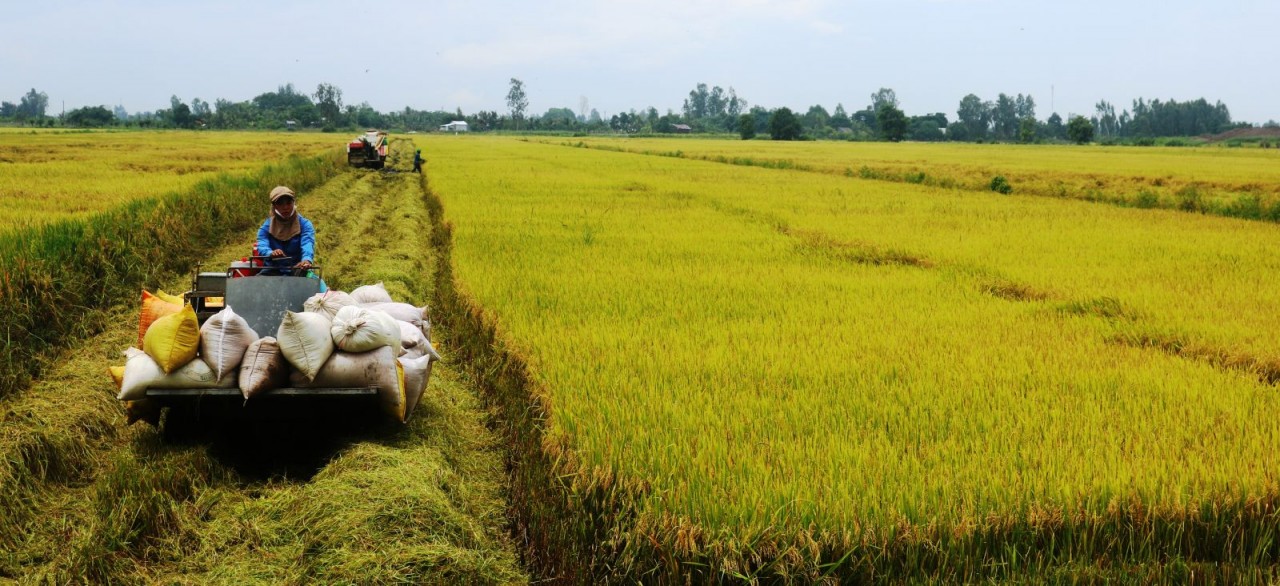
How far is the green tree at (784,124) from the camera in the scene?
312ft

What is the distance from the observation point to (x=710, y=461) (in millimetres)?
3178

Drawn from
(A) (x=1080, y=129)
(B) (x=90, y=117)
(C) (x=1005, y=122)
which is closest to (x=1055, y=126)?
(C) (x=1005, y=122)

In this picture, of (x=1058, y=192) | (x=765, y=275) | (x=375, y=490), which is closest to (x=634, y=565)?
(x=375, y=490)

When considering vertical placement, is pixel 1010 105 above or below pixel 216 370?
above

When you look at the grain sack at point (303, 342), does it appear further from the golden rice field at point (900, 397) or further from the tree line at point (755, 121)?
the tree line at point (755, 121)

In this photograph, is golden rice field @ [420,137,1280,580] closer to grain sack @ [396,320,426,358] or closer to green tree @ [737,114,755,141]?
grain sack @ [396,320,426,358]

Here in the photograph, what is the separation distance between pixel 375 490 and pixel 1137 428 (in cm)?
315

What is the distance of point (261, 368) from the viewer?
377cm

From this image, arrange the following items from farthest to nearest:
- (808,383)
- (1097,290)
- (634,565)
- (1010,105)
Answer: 1. (1010,105)
2. (1097,290)
3. (808,383)
4. (634,565)

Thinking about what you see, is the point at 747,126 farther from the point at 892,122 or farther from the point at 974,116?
the point at 974,116

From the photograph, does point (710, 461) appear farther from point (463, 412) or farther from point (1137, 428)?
point (463, 412)

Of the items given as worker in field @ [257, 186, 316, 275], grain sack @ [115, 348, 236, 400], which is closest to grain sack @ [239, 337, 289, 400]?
grain sack @ [115, 348, 236, 400]

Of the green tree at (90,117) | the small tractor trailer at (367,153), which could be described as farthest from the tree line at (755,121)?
the small tractor trailer at (367,153)

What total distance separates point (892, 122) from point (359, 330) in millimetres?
101690
